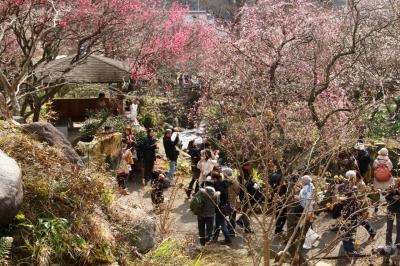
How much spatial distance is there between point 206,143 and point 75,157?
5.79 metres

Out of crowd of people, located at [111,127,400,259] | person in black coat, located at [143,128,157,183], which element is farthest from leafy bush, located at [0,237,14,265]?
person in black coat, located at [143,128,157,183]

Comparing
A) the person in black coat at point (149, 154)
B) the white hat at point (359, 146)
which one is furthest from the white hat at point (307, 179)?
the person in black coat at point (149, 154)

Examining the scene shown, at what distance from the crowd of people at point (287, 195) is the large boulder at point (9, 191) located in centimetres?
287

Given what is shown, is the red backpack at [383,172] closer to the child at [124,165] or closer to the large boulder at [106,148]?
the child at [124,165]

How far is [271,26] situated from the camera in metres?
14.3

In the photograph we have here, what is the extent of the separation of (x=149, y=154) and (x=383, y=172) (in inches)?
224

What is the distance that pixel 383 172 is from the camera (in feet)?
31.5

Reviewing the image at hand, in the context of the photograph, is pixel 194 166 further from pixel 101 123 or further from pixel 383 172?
pixel 383 172

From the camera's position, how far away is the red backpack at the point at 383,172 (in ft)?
31.4

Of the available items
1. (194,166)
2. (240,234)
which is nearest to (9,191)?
(240,234)

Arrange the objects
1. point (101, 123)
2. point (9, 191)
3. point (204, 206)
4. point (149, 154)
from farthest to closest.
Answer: point (101, 123)
point (149, 154)
point (204, 206)
point (9, 191)

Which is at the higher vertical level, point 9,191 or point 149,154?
point 9,191

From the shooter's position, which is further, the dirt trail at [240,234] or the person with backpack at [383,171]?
the person with backpack at [383,171]

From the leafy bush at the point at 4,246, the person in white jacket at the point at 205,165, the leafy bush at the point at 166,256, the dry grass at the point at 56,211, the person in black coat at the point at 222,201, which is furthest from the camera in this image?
the person in white jacket at the point at 205,165
